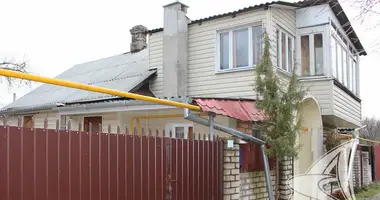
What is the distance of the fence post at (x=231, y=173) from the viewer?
6.18 metres

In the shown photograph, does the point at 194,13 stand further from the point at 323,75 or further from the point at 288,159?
the point at 288,159

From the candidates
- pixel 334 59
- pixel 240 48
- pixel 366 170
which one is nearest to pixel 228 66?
pixel 240 48

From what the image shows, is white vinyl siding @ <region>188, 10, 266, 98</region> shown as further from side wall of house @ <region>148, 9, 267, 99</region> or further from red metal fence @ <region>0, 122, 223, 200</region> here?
red metal fence @ <region>0, 122, 223, 200</region>

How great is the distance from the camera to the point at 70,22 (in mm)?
17953

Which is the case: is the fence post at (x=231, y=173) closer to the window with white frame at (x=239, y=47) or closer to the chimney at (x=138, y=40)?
the window with white frame at (x=239, y=47)

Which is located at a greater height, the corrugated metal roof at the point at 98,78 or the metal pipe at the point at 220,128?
the corrugated metal roof at the point at 98,78

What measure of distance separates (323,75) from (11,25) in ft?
47.1

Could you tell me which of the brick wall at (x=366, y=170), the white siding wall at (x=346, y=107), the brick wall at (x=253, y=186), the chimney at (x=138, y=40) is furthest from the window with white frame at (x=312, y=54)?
the chimney at (x=138, y=40)

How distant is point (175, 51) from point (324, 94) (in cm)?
448

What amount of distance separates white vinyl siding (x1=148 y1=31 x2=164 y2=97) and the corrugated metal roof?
25cm

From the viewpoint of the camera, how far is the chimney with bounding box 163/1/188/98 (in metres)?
12.0

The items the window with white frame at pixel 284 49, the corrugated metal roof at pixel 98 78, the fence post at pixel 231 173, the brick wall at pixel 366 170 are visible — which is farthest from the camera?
the brick wall at pixel 366 170

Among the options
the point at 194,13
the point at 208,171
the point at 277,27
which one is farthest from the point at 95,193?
the point at 194,13

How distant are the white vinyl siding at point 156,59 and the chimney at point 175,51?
0.42m
